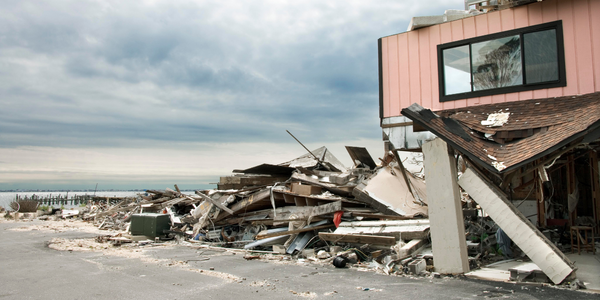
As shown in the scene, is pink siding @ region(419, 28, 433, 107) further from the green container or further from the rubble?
the green container

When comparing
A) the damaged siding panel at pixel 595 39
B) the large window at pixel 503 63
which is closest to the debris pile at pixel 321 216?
the large window at pixel 503 63

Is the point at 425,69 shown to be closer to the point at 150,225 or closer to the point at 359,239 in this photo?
the point at 359,239

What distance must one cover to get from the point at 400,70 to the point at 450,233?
5.07 metres

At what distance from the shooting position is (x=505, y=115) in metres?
8.23

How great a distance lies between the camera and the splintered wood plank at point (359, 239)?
9.35 m

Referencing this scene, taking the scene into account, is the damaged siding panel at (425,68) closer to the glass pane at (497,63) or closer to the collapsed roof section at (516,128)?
the glass pane at (497,63)

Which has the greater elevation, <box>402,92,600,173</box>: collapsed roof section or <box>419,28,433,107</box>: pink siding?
<box>419,28,433,107</box>: pink siding

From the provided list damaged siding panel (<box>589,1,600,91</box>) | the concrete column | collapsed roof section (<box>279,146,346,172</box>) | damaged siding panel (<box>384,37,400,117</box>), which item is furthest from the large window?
collapsed roof section (<box>279,146,346,172</box>)

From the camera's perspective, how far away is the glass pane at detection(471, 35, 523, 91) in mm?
9047

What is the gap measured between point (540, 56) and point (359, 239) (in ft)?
19.9

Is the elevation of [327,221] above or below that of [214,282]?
above

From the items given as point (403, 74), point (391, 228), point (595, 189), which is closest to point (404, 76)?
point (403, 74)

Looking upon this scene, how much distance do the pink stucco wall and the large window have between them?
0.46ft

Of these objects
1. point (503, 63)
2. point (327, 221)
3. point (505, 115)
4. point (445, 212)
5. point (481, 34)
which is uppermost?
point (481, 34)
